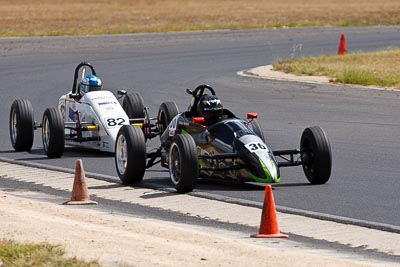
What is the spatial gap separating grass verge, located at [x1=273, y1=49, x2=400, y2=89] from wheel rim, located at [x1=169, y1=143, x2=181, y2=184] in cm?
1434

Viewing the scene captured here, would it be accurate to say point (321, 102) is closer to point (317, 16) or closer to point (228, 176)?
point (228, 176)

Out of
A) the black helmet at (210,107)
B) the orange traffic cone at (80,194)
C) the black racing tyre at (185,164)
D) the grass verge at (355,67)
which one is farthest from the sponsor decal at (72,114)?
the grass verge at (355,67)

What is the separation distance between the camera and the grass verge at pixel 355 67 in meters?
28.9

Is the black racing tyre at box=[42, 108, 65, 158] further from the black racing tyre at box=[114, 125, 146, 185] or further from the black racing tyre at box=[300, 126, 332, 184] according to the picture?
the black racing tyre at box=[300, 126, 332, 184]

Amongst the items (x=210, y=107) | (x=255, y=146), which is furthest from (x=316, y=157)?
(x=210, y=107)

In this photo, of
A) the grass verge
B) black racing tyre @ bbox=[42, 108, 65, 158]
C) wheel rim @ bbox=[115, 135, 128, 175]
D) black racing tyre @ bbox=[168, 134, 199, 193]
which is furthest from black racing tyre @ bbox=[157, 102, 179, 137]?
the grass verge

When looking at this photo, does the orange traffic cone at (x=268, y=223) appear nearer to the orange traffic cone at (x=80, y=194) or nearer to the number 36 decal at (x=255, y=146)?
the orange traffic cone at (x=80, y=194)

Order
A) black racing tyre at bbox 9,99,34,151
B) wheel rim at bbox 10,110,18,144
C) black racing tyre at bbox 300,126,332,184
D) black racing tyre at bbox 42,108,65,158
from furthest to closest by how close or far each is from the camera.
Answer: wheel rim at bbox 10,110,18,144 → black racing tyre at bbox 9,99,34,151 → black racing tyre at bbox 42,108,65,158 → black racing tyre at bbox 300,126,332,184

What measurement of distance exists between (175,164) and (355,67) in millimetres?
18598

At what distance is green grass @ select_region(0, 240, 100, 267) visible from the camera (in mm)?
9234

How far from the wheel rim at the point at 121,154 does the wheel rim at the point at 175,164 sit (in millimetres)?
871

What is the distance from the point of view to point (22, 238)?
10531 mm

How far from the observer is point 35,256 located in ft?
31.1

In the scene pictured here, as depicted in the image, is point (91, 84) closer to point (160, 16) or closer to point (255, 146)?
point (255, 146)
